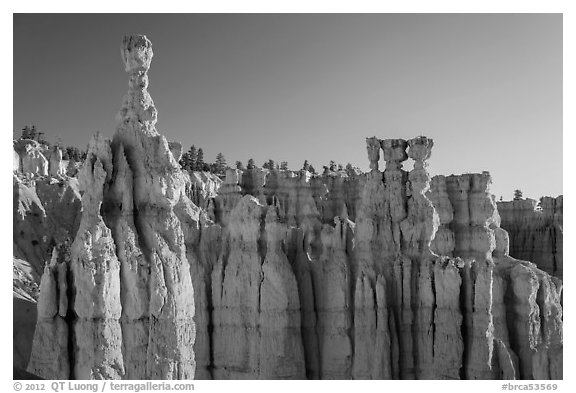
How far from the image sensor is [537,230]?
49750 millimetres

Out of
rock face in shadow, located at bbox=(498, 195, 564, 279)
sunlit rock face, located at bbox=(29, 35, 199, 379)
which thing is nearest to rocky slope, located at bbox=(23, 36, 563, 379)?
sunlit rock face, located at bbox=(29, 35, 199, 379)

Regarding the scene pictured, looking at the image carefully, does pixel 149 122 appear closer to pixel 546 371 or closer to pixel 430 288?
pixel 430 288

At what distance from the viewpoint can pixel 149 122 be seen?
14.8 meters

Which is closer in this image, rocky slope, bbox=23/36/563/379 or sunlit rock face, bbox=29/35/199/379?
sunlit rock face, bbox=29/35/199/379

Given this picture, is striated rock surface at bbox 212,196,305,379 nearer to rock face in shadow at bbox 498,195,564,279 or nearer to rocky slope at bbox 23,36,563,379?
rocky slope at bbox 23,36,563,379

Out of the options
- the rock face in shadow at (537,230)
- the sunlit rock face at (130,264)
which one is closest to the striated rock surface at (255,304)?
the sunlit rock face at (130,264)

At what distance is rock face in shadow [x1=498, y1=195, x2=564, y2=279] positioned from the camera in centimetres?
4912

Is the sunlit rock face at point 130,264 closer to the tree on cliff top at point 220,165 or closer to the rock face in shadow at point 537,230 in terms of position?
the rock face in shadow at point 537,230

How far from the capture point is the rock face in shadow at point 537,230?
161ft

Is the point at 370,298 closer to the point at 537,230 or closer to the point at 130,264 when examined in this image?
the point at 130,264

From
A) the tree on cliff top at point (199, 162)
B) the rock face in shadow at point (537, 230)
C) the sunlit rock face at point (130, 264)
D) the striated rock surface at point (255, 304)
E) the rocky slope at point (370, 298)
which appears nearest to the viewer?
the sunlit rock face at point (130, 264)

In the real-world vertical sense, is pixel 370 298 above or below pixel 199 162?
below

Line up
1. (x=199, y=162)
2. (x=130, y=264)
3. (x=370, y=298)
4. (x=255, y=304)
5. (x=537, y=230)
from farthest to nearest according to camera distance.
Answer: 1. (x=199, y=162)
2. (x=537, y=230)
3. (x=370, y=298)
4. (x=255, y=304)
5. (x=130, y=264)

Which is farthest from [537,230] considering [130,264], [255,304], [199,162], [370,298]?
[130,264]
